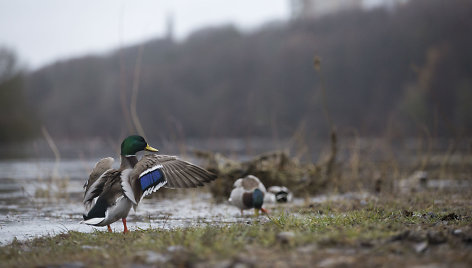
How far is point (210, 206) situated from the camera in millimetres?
9141

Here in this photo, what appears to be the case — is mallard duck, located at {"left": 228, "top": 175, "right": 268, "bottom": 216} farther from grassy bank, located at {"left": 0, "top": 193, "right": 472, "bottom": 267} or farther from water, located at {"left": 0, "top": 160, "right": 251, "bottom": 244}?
grassy bank, located at {"left": 0, "top": 193, "right": 472, "bottom": 267}

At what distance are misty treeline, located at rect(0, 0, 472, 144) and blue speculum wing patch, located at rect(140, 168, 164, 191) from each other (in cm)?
5183

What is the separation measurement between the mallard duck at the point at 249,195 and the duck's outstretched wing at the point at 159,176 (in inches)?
64.8

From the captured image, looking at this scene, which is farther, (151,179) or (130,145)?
(130,145)

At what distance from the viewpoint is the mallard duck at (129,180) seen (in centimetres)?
532

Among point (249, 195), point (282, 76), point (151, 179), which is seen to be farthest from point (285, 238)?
point (282, 76)

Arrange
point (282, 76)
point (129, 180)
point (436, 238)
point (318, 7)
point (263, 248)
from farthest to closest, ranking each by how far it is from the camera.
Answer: point (318, 7), point (282, 76), point (129, 180), point (436, 238), point (263, 248)

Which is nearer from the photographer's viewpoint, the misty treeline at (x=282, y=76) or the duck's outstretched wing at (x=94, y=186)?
the duck's outstretched wing at (x=94, y=186)

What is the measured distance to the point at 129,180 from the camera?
17.9 feet

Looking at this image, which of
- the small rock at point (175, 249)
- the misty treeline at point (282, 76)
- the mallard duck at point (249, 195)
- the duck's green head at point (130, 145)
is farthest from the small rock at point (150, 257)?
the misty treeline at point (282, 76)

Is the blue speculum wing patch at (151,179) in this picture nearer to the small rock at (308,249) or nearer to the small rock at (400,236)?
the small rock at (308,249)

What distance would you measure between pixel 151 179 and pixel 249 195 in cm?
242

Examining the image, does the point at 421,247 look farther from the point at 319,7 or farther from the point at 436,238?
the point at 319,7

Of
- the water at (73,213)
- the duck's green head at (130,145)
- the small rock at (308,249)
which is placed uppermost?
the duck's green head at (130,145)
